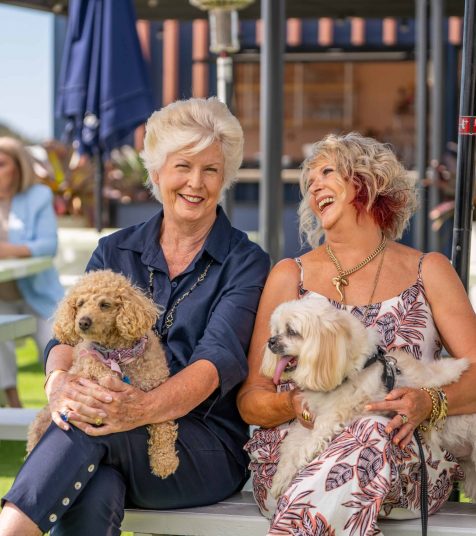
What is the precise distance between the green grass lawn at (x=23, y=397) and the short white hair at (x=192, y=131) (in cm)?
155

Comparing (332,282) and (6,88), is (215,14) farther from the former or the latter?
(6,88)

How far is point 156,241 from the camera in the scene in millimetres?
3098

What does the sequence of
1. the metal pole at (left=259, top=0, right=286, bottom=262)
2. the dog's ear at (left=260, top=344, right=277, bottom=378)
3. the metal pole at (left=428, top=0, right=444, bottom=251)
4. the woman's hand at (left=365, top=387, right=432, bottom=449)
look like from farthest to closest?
the metal pole at (left=428, top=0, right=444, bottom=251), the metal pole at (left=259, top=0, right=286, bottom=262), the dog's ear at (left=260, top=344, right=277, bottom=378), the woman's hand at (left=365, top=387, right=432, bottom=449)

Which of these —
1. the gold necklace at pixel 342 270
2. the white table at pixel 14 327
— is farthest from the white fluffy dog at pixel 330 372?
the white table at pixel 14 327

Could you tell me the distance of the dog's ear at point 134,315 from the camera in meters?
2.63

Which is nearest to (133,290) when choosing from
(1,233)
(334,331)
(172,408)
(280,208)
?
(172,408)

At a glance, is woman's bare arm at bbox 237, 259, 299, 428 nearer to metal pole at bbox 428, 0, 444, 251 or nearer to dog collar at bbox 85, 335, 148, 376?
dog collar at bbox 85, 335, 148, 376

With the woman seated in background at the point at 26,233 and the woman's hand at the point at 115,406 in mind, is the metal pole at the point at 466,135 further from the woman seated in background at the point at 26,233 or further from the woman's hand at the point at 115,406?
the woman seated in background at the point at 26,233

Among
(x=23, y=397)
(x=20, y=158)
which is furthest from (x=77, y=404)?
(x=20, y=158)

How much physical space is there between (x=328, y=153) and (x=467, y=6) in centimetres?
68

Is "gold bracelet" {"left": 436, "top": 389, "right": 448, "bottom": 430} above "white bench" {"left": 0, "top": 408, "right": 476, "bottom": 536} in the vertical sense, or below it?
above

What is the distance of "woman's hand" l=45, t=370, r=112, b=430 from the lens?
2586mm

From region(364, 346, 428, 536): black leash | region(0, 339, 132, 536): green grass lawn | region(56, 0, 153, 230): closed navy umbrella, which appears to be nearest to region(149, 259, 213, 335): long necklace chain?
region(364, 346, 428, 536): black leash

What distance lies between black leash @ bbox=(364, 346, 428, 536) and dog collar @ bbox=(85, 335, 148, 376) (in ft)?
2.06
